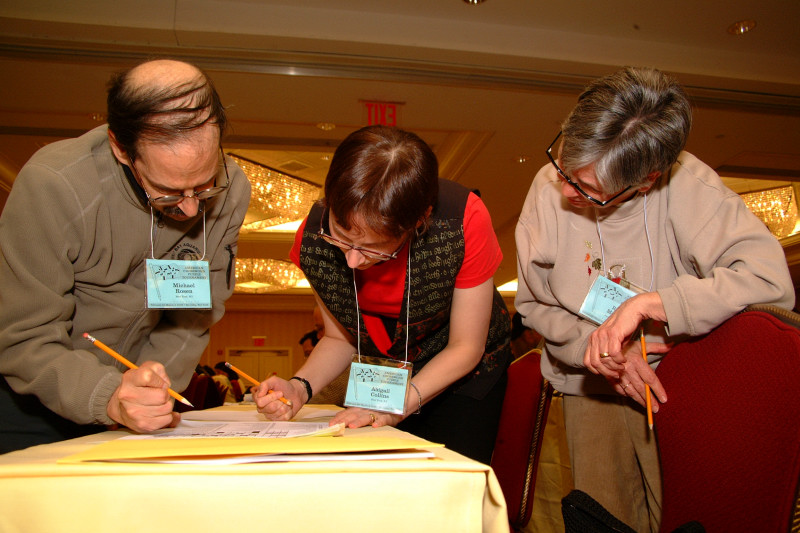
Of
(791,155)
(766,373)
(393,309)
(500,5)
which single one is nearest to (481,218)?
→ (393,309)

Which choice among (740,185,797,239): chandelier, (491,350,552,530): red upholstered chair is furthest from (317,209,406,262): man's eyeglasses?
(740,185,797,239): chandelier

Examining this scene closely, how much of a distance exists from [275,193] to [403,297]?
15.7ft

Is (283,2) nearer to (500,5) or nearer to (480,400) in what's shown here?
(500,5)

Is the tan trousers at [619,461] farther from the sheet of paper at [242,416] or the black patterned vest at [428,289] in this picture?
the sheet of paper at [242,416]

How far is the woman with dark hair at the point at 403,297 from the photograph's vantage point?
43.3 inches

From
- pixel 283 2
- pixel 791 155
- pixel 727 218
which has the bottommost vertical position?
pixel 727 218

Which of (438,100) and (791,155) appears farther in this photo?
(791,155)

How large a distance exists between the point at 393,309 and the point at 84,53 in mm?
3037

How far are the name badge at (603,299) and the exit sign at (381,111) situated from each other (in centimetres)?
321

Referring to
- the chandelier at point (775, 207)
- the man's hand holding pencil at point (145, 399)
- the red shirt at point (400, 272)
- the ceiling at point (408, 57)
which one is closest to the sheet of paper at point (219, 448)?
the man's hand holding pencil at point (145, 399)

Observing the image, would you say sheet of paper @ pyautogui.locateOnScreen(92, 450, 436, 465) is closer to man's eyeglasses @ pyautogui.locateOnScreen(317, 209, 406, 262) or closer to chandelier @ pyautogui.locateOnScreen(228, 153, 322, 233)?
man's eyeglasses @ pyautogui.locateOnScreen(317, 209, 406, 262)

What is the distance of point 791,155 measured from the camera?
5.22 m

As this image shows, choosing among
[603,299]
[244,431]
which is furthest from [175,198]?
[603,299]

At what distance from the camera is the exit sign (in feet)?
13.6
